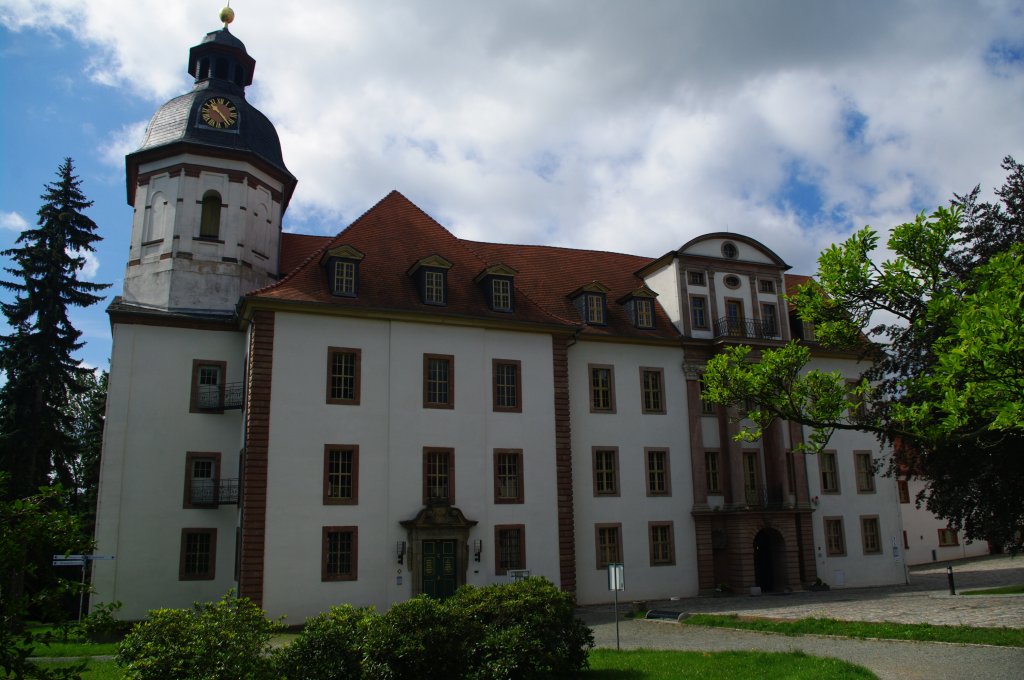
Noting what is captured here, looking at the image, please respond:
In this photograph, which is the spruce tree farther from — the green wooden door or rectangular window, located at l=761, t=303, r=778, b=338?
rectangular window, located at l=761, t=303, r=778, b=338

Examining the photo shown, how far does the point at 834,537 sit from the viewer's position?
3312 centimetres

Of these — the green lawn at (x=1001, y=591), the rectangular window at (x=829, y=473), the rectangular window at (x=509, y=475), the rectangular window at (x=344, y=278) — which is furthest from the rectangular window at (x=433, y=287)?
the green lawn at (x=1001, y=591)

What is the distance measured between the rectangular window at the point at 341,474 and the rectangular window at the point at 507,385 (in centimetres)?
512

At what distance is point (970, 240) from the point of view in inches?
826

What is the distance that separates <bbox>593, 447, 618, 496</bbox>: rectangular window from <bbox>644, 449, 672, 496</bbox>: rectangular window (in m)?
1.34

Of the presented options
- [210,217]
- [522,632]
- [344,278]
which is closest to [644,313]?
[344,278]

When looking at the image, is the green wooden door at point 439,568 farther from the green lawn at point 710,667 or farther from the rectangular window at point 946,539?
the rectangular window at point 946,539

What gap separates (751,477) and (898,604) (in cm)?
840

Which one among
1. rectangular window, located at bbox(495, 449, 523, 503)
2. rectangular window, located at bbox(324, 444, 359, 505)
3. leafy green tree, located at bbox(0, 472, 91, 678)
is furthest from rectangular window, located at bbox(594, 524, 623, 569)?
leafy green tree, located at bbox(0, 472, 91, 678)

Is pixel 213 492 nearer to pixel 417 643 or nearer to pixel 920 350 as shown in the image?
pixel 417 643

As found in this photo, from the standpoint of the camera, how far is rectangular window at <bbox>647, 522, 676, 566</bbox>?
29438 millimetres

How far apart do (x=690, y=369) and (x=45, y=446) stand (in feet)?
80.0

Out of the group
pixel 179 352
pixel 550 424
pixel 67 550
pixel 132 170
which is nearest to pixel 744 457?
pixel 550 424

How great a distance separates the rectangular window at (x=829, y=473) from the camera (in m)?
33.5
